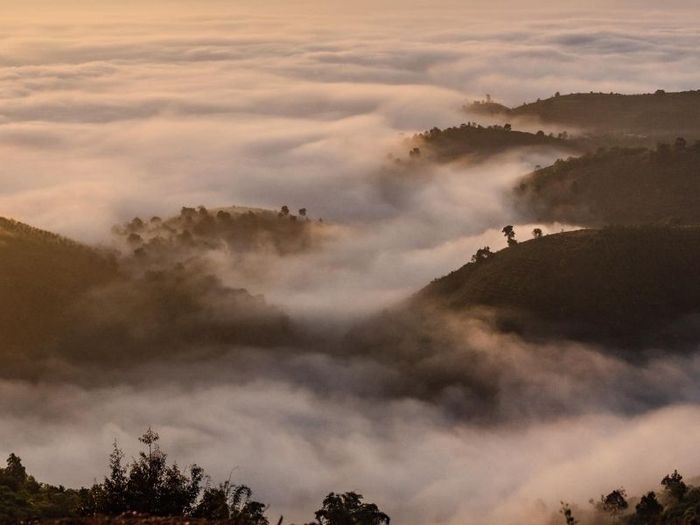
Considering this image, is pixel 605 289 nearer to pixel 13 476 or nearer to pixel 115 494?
pixel 13 476

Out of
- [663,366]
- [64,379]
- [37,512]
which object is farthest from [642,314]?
[37,512]

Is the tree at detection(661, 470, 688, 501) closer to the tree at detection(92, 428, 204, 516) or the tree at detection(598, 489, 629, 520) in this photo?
the tree at detection(598, 489, 629, 520)

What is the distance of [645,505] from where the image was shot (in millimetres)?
119938

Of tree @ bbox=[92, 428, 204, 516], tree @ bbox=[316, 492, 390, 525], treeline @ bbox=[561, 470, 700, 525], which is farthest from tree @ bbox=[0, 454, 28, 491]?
treeline @ bbox=[561, 470, 700, 525]

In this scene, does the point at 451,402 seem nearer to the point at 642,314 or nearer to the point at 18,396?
the point at 642,314

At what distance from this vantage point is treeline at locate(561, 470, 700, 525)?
112 m

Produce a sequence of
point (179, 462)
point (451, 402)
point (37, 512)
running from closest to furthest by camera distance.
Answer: point (37, 512)
point (179, 462)
point (451, 402)

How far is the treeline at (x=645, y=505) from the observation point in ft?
368

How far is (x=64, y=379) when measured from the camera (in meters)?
196

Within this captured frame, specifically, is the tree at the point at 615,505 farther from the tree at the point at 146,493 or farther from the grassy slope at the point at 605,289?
the tree at the point at 146,493

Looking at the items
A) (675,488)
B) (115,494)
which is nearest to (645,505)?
(675,488)

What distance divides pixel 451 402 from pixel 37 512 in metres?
112

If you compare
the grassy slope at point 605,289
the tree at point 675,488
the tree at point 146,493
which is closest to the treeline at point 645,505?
the tree at point 675,488

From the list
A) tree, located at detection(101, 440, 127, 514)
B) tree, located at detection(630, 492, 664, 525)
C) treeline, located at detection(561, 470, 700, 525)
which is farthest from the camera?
tree, located at detection(630, 492, 664, 525)
